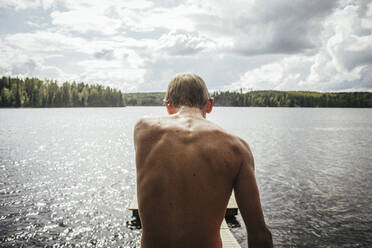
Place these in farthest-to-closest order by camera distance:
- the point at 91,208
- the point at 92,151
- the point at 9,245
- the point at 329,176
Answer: the point at 92,151 → the point at 329,176 → the point at 91,208 → the point at 9,245

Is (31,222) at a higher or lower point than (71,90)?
lower

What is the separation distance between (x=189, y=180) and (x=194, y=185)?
0.20ft

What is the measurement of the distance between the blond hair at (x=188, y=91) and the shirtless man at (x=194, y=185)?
0.21 m

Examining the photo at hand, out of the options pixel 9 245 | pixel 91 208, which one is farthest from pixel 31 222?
pixel 91 208

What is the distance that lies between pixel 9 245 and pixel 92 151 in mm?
21169

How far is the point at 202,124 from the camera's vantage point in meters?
2.31

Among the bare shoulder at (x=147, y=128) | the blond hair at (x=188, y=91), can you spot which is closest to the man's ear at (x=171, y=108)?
the blond hair at (x=188, y=91)

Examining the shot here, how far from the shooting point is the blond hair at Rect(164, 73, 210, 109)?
2.48 m

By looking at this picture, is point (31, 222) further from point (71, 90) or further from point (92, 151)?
point (71, 90)

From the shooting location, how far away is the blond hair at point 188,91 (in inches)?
97.5

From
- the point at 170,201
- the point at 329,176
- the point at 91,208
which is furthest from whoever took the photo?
A: the point at 329,176

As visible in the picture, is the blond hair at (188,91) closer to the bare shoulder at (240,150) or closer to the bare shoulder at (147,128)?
the bare shoulder at (147,128)

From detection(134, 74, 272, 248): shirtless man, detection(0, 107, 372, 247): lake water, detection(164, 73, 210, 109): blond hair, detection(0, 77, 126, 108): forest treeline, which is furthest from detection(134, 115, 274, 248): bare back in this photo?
detection(0, 77, 126, 108): forest treeline

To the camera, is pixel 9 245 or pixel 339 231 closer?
pixel 9 245
